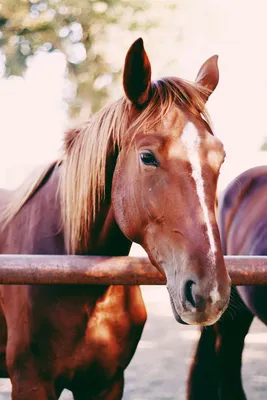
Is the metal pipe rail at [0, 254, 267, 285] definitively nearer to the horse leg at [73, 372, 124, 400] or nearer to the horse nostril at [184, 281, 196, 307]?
the horse nostril at [184, 281, 196, 307]

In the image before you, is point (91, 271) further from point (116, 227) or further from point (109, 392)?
point (109, 392)

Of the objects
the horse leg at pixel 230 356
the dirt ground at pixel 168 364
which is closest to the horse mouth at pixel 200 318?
the horse leg at pixel 230 356

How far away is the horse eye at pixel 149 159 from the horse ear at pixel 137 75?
242mm

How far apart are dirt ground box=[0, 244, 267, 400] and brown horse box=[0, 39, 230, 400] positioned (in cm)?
158

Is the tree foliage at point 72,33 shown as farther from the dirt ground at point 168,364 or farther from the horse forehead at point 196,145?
the horse forehead at point 196,145

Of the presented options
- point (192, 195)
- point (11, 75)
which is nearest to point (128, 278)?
point (192, 195)

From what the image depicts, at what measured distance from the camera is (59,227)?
6.68ft

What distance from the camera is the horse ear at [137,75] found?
166cm

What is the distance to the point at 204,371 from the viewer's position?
10.4ft

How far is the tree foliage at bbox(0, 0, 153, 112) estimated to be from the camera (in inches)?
514

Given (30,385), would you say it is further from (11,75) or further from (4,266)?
(11,75)

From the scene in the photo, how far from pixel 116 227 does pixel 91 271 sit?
0.99 feet

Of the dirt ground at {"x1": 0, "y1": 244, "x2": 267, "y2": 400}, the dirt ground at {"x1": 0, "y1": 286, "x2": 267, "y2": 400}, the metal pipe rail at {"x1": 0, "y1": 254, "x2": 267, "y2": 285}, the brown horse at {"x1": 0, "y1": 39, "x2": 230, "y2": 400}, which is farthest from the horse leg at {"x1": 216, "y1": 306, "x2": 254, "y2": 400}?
the metal pipe rail at {"x1": 0, "y1": 254, "x2": 267, "y2": 285}

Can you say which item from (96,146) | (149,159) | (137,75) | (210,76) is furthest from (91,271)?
(210,76)
